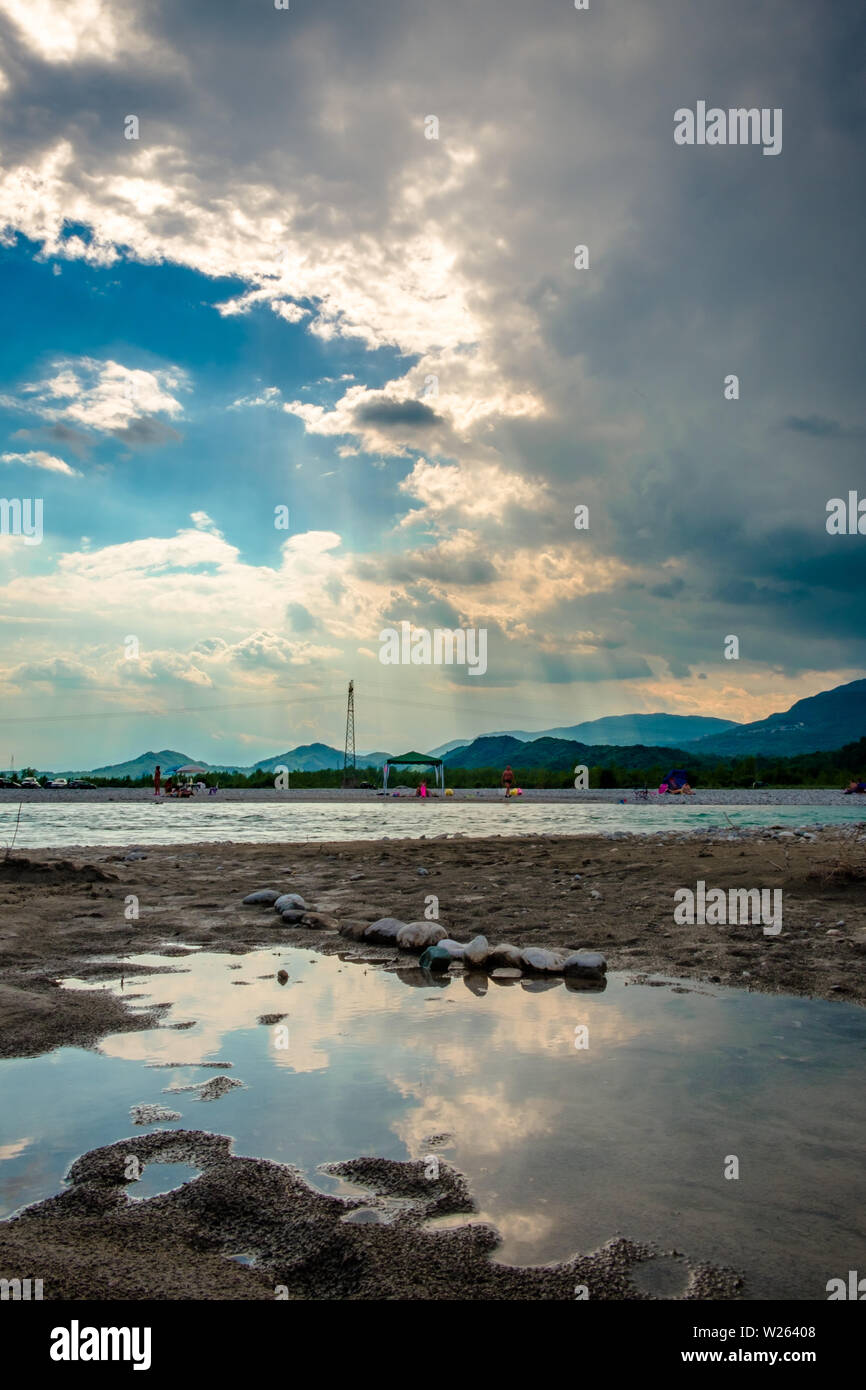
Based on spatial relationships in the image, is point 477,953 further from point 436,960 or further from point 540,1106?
point 540,1106

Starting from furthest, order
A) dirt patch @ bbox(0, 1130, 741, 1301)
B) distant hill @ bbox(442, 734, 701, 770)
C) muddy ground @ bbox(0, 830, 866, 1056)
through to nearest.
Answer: distant hill @ bbox(442, 734, 701, 770)
muddy ground @ bbox(0, 830, 866, 1056)
dirt patch @ bbox(0, 1130, 741, 1301)

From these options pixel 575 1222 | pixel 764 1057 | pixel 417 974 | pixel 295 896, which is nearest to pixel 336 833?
pixel 295 896

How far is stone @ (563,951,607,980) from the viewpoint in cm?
710

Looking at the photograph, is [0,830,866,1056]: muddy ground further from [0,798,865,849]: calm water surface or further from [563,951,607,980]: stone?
[0,798,865,849]: calm water surface

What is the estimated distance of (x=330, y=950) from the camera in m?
8.33

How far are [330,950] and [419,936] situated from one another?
3.09 feet

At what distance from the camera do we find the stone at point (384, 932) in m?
8.58

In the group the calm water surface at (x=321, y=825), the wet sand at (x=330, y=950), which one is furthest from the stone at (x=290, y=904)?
the calm water surface at (x=321, y=825)

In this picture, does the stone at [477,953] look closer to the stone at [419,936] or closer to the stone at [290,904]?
the stone at [419,936]

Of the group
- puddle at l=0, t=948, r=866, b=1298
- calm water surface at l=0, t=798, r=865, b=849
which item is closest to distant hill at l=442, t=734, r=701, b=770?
calm water surface at l=0, t=798, r=865, b=849

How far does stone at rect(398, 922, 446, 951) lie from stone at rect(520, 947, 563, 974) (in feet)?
3.85

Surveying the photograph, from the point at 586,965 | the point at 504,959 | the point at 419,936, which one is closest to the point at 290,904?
the point at 419,936

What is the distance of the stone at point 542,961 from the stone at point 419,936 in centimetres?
117
